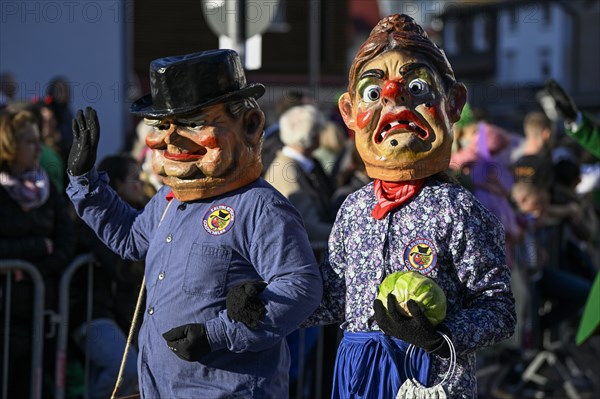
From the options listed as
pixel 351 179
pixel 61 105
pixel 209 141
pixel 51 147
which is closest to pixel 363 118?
pixel 209 141

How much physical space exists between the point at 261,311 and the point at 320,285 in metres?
0.27

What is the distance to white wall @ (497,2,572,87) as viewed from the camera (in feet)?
214

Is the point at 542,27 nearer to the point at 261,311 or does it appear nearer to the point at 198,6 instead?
the point at 198,6

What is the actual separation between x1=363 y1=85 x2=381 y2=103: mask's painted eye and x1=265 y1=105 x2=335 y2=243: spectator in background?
106 inches

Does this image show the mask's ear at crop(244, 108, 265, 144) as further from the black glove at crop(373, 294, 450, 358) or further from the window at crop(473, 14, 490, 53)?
the window at crop(473, 14, 490, 53)

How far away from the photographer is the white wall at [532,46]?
65312 mm

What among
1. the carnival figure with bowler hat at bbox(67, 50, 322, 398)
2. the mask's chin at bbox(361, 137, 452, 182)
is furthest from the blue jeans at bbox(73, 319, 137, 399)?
the mask's chin at bbox(361, 137, 452, 182)

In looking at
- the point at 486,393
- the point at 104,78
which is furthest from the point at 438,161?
the point at 104,78

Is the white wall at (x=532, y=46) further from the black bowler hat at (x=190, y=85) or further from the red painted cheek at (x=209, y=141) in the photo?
the red painted cheek at (x=209, y=141)

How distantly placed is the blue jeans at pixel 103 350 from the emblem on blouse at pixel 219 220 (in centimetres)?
228

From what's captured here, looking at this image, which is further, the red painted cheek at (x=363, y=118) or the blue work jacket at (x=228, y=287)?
the red painted cheek at (x=363, y=118)

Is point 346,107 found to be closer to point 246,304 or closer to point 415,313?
point 246,304

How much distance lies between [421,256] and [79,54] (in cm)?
926

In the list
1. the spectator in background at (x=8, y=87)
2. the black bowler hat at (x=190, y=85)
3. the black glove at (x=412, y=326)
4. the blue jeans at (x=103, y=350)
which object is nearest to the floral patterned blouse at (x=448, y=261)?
the black glove at (x=412, y=326)
